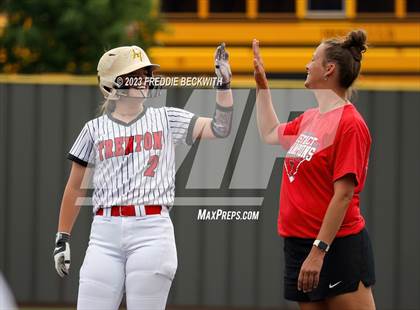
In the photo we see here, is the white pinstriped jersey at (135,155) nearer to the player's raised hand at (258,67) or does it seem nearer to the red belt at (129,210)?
the red belt at (129,210)

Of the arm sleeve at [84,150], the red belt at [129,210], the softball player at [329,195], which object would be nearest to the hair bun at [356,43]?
the softball player at [329,195]

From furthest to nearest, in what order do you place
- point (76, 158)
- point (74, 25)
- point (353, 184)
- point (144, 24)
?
point (144, 24) < point (74, 25) < point (76, 158) < point (353, 184)

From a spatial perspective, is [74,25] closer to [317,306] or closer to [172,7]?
[172,7]

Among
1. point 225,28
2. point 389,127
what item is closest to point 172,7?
point 225,28

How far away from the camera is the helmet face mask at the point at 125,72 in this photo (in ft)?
17.4

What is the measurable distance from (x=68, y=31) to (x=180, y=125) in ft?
34.0

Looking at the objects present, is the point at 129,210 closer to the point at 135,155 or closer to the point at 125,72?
the point at 135,155

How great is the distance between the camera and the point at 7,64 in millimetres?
16266

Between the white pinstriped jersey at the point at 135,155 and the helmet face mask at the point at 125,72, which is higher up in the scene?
the helmet face mask at the point at 125,72

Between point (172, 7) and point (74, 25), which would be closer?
point (74, 25)

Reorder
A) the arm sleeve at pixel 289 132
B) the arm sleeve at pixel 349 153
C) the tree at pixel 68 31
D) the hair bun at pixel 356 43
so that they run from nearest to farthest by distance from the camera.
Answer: the arm sleeve at pixel 349 153 → the hair bun at pixel 356 43 → the arm sleeve at pixel 289 132 → the tree at pixel 68 31

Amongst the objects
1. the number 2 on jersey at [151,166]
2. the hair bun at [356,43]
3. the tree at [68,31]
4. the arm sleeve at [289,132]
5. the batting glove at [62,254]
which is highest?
the tree at [68,31]

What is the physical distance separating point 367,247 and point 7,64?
466 inches

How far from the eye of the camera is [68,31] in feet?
50.6
